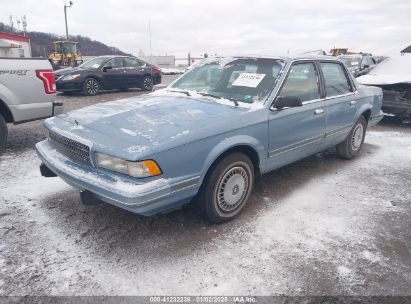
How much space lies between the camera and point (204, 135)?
2.86 m

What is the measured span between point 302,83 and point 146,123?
206 cm

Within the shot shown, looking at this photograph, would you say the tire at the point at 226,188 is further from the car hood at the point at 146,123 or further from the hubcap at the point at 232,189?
the car hood at the point at 146,123

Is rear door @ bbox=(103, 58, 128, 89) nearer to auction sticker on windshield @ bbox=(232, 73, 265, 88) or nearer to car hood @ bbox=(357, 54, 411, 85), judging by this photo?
car hood @ bbox=(357, 54, 411, 85)

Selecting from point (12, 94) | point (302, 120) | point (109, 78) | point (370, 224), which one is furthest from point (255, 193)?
point (109, 78)

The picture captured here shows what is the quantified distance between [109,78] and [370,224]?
35.5 ft

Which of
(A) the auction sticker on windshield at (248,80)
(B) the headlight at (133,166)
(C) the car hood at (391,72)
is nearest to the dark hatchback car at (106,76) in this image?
(C) the car hood at (391,72)

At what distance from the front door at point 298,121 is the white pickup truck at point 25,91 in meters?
3.84

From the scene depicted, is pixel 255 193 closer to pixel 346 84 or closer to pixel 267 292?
pixel 267 292

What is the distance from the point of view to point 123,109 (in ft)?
11.2

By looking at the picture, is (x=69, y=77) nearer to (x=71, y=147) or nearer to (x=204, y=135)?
(x=71, y=147)

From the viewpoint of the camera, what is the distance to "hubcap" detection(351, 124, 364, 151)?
5287 mm

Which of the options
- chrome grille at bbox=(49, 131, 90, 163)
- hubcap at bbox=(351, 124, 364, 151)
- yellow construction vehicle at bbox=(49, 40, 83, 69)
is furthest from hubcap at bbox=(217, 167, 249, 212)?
yellow construction vehicle at bbox=(49, 40, 83, 69)

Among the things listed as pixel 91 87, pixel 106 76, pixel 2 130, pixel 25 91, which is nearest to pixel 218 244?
pixel 25 91

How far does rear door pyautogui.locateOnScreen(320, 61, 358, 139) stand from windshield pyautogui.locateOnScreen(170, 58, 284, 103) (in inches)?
39.7
